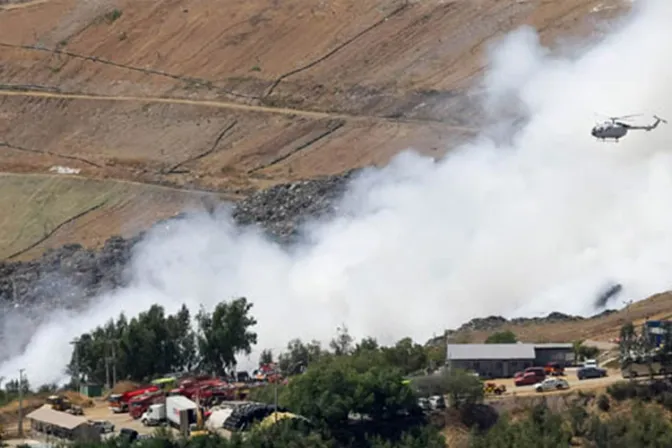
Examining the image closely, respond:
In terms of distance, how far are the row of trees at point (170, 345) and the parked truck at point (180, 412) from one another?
1377cm

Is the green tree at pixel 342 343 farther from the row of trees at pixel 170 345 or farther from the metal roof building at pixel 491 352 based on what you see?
the metal roof building at pixel 491 352

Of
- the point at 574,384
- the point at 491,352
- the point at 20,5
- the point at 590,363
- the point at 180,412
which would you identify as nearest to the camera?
the point at 574,384

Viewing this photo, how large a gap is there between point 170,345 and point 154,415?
1511 centimetres

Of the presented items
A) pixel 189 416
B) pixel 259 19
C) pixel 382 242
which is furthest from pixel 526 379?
pixel 259 19

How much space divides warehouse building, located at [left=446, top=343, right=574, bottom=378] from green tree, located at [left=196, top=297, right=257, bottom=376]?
13497mm

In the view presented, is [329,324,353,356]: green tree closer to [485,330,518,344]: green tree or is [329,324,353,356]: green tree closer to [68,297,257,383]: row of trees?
[68,297,257,383]: row of trees

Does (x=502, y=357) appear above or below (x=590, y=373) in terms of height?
above

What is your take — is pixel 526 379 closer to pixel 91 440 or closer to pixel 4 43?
pixel 91 440

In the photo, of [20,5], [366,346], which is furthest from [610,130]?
[20,5]

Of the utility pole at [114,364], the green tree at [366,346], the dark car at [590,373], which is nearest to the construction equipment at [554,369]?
the dark car at [590,373]

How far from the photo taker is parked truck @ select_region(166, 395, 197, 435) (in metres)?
88.1

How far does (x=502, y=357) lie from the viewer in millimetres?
95875

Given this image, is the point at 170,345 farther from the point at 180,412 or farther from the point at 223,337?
the point at 180,412

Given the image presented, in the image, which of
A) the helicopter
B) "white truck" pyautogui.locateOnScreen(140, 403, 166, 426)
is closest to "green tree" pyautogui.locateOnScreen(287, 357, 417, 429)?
"white truck" pyautogui.locateOnScreen(140, 403, 166, 426)
